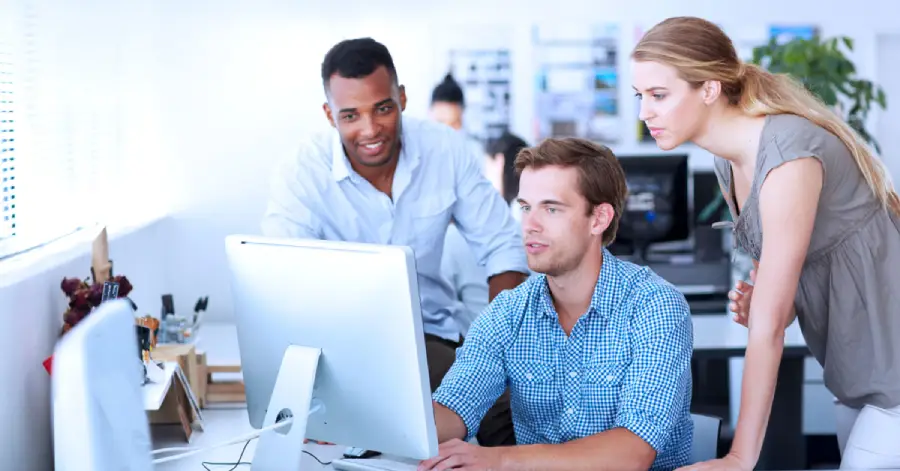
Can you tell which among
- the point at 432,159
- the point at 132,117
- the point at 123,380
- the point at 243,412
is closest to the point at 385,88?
the point at 432,159

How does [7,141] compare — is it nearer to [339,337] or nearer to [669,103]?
[339,337]

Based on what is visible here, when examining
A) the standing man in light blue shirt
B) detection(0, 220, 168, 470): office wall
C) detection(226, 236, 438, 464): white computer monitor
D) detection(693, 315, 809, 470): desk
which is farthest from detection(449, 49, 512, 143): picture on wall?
detection(226, 236, 438, 464): white computer monitor

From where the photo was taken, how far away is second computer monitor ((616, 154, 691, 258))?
443cm

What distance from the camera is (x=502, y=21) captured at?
22.0ft

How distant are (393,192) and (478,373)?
0.72m

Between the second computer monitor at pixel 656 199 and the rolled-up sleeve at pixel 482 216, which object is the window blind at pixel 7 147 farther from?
the second computer monitor at pixel 656 199

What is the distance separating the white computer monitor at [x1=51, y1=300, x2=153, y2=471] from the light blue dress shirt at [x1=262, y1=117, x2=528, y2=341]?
1321 millimetres

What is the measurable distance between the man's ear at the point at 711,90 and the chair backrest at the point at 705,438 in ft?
2.33

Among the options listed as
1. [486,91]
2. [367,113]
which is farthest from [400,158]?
[486,91]

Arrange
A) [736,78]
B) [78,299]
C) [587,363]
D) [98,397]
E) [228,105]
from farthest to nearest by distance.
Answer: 1. [228,105]
2. [78,299]
3. [587,363]
4. [736,78]
5. [98,397]

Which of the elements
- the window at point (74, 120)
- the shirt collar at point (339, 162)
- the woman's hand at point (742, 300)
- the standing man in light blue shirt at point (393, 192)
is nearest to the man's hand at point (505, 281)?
the standing man in light blue shirt at point (393, 192)

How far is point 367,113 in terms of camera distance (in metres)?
A: 2.34

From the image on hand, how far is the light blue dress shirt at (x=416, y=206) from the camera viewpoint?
2475 mm

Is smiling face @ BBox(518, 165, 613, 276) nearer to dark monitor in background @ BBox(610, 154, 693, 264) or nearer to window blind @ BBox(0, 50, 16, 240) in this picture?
A: window blind @ BBox(0, 50, 16, 240)
